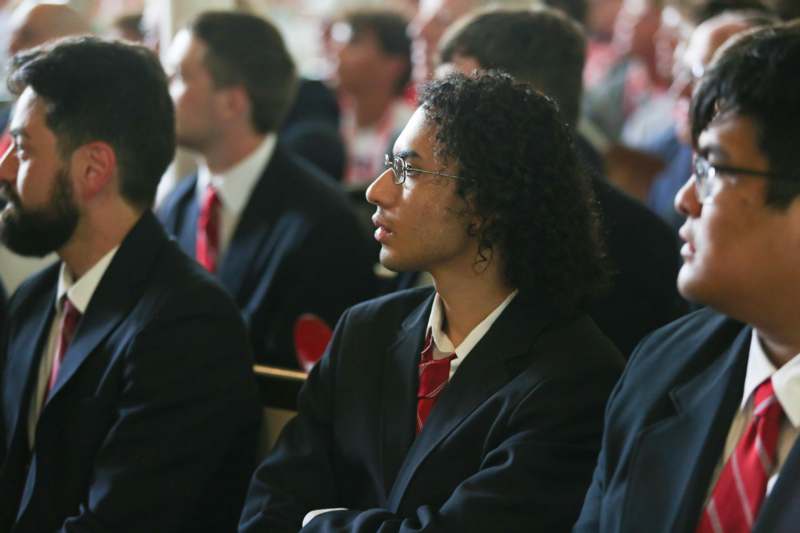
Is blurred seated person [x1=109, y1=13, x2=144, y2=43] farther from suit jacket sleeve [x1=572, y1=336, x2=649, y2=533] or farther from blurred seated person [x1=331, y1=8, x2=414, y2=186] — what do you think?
suit jacket sleeve [x1=572, y1=336, x2=649, y2=533]

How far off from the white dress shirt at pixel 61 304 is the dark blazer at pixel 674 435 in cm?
124

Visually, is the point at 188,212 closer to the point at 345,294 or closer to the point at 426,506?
the point at 345,294

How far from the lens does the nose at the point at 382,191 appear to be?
2064 mm

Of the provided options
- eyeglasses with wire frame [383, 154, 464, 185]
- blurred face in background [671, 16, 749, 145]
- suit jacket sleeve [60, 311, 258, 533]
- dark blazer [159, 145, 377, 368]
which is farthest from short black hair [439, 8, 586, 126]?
suit jacket sleeve [60, 311, 258, 533]

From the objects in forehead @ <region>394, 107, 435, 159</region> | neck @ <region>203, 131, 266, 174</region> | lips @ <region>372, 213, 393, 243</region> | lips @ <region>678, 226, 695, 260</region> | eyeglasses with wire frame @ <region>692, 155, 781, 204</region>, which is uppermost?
eyeglasses with wire frame @ <region>692, 155, 781, 204</region>

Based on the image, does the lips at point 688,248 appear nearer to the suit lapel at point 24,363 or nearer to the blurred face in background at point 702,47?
the suit lapel at point 24,363

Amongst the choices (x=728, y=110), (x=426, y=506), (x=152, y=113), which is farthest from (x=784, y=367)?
(x=152, y=113)

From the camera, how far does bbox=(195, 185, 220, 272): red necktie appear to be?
357 centimetres

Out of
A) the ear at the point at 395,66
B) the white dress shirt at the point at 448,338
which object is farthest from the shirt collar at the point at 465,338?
the ear at the point at 395,66

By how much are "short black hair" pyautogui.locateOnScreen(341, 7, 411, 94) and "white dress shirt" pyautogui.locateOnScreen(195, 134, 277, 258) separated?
5.76ft

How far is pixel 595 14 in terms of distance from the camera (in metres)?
6.81

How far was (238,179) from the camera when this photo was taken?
12.2ft

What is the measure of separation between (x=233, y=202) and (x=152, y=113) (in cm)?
108

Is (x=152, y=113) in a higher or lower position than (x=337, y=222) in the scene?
higher
